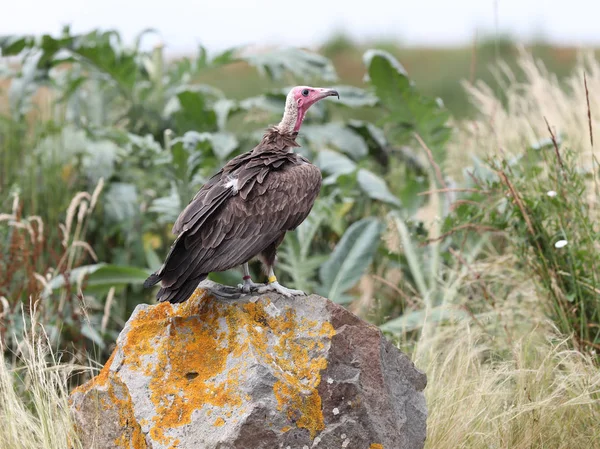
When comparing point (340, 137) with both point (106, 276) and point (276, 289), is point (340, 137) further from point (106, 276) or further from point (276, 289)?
point (276, 289)

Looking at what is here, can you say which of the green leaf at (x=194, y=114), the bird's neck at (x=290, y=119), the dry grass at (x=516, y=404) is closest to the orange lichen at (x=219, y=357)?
the bird's neck at (x=290, y=119)

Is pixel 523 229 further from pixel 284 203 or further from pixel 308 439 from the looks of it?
pixel 308 439

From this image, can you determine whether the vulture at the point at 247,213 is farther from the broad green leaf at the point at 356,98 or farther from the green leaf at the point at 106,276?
the broad green leaf at the point at 356,98

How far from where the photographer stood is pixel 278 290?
3.44 meters

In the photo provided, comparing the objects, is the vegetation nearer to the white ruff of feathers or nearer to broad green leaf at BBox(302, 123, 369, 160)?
broad green leaf at BBox(302, 123, 369, 160)

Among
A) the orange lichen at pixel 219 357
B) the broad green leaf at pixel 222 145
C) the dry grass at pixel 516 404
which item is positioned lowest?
the dry grass at pixel 516 404

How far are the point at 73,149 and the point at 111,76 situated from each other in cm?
77

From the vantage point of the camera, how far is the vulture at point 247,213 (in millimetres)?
3268

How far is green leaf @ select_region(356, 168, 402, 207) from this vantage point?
629cm

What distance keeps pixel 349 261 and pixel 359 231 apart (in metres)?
0.27

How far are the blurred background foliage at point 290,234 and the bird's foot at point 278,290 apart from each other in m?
1.53

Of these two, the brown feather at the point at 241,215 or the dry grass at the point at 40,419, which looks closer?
the brown feather at the point at 241,215

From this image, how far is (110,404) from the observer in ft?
10.8

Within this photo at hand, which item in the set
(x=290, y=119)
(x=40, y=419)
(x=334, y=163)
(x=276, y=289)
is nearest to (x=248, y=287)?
(x=276, y=289)
